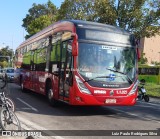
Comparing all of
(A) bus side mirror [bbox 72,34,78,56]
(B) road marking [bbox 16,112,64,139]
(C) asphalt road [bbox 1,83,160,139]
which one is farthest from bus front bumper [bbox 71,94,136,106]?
(B) road marking [bbox 16,112,64,139]

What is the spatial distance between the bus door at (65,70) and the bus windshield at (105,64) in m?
0.50

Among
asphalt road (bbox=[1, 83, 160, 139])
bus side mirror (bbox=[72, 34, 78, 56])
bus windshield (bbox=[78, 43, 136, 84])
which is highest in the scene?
bus side mirror (bbox=[72, 34, 78, 56])

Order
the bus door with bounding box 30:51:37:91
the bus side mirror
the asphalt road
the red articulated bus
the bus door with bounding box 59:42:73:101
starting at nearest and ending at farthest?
1. the asphalt road
2. the bus side mirror
3. the red articulated bus
4. the bus door with bounding box 59:42:73:101
5. the bus door with bounding box 30:51:37:91

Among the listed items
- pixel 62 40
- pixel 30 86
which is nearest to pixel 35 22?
pixel 30 86

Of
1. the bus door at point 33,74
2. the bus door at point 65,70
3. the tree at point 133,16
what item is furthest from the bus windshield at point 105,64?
the tree at point 133,16

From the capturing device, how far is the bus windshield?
11422mm

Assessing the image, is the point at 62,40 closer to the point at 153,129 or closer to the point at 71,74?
the point at 71,74

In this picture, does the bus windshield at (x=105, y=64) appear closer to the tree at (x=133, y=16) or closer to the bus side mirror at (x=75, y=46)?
the bus side mirror at (x=75, y=46)

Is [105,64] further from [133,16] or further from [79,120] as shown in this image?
[133,16]

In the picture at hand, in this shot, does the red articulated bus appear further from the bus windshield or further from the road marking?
the road marking

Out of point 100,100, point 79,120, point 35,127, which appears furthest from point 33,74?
point 35,127

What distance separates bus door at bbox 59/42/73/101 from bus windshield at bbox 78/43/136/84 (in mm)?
499

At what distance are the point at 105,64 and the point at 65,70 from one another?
1.42 metres

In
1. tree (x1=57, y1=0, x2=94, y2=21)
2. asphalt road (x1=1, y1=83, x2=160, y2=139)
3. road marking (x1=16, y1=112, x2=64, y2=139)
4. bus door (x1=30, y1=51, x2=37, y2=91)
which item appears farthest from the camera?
tree (x1=57, y1=0, x2=94, y2=21)
